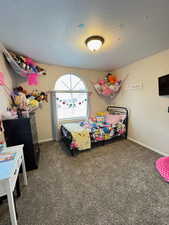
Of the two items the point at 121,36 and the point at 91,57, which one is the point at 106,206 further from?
the point at 91,57

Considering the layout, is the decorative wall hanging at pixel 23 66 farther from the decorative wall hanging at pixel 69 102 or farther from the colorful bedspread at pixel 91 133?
the colorful bedspread at pixel 91 133

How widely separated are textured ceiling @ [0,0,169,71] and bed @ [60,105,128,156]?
189 cm

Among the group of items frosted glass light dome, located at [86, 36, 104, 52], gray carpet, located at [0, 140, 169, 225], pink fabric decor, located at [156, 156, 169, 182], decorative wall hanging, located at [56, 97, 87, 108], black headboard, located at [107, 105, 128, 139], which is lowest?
gray carpet, located at [0, 140, 169, 225]

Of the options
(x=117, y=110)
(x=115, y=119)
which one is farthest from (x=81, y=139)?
(x=117, y=110)

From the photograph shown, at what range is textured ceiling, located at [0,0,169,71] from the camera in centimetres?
117

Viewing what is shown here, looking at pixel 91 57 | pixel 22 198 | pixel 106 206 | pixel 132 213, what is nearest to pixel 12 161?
pixel 22 198

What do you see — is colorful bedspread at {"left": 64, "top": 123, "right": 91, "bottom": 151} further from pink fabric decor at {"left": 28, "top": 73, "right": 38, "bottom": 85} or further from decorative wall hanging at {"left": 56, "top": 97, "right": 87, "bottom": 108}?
pink fabric decor at {"left": 28, "top": 73, "right": 38, "bottom": 85}

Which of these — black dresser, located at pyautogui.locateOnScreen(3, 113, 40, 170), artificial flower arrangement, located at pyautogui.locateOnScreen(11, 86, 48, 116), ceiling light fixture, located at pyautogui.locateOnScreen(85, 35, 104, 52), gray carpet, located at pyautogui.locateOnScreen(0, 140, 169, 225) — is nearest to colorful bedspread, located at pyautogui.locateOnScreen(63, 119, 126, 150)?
gray carpet, located at pyautogui.locateOnScreen(0, 140, 169, 225)

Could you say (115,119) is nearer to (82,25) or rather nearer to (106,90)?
(106,90)

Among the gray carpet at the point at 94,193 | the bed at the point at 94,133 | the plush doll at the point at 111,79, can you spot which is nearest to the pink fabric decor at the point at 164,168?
the gray carpet at the point at 94,193

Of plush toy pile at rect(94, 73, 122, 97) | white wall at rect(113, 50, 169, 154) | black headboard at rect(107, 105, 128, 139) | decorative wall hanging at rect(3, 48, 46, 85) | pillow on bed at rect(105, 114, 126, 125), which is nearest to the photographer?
decorative wall hanging at rect(3, 48, 46, 85)

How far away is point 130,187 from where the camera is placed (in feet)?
5.13

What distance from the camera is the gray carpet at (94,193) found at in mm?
1169

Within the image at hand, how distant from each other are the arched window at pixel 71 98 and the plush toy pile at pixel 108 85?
1.70ft
